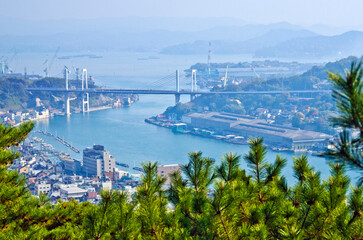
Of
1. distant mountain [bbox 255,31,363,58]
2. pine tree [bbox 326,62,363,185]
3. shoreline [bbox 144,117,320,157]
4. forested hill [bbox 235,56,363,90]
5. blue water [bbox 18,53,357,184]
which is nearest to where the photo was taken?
pine tree [bbox 326,62,363,185]

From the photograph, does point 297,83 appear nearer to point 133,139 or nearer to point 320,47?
point 133,139

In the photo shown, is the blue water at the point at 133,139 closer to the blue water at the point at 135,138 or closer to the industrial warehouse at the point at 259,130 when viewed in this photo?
the blue water at the point at 135,138

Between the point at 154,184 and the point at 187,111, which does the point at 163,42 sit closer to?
the point at 187,111

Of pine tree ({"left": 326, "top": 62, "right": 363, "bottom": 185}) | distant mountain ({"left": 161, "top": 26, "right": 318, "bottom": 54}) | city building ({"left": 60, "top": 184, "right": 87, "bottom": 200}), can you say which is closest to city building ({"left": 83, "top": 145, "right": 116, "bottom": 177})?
city building ({"left": 60, "top": 184, "right": 87, "bottom": 200})

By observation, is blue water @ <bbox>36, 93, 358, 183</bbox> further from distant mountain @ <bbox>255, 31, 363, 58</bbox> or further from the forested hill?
distant mountain @ <bbox>255, 31, 363, 58</bbox>

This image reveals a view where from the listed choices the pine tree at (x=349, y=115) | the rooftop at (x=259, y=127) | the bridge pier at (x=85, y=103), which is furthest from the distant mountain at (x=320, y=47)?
the pine tree at (x=349, y=115)

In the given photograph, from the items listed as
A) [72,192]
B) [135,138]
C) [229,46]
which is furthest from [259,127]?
[229,46]

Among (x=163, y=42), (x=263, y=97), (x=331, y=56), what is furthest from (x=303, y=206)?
(x=163, y=42)
